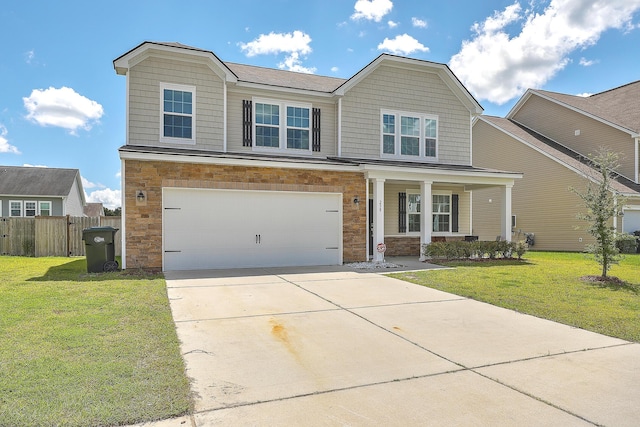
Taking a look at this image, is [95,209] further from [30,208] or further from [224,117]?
[224,117]

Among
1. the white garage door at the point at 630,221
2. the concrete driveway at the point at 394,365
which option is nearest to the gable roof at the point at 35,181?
the concrete driveway at the point at 394,365

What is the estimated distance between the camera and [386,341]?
5141 mm

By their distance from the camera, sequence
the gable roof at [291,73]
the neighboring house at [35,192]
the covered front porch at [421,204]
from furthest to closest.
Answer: the neighboring house at [35,192], the covered front porch at [421,204], the gable roof at [291,73]

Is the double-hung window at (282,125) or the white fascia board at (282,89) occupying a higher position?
the white fascia board at (282,89)

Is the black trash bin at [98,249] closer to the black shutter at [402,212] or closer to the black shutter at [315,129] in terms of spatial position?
the black shutter at [315,129]

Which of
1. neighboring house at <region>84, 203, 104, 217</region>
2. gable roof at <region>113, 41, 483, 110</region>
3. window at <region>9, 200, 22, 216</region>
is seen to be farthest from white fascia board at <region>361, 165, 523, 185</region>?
neighboring house at <region>84, 203, 104, 217</region>

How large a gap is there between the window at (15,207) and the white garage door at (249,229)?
2270cm

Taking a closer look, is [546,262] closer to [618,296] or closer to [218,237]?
[618,296]

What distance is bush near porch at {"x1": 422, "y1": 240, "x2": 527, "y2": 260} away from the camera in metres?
13.6

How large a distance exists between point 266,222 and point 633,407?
31.6 ft

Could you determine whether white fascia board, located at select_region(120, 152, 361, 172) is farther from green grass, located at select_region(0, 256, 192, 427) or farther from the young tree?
the young tree

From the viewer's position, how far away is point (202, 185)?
36.8 ft

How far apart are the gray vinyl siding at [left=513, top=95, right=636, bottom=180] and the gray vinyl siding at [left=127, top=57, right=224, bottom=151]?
17376mm

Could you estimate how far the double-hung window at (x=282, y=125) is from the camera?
13922mm
